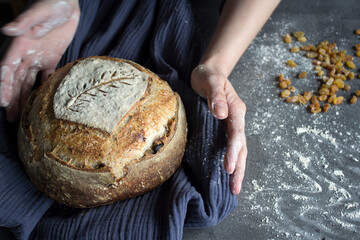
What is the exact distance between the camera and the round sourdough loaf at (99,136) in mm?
885

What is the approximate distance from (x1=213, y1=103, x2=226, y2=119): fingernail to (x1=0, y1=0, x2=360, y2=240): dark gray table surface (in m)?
0.29

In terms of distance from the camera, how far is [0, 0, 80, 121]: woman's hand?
1.00 metres

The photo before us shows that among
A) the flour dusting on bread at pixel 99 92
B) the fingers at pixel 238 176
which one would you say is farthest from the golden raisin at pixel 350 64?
the flour dusting on bread at pixel 99 92

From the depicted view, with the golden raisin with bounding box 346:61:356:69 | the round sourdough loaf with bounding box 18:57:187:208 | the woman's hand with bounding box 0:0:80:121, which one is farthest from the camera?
the golden raisin with bounding box 346:61:356:69

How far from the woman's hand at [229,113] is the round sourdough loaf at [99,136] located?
12cm

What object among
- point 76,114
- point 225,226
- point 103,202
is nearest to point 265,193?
point 225,226

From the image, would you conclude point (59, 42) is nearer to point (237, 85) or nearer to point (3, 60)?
point (3, 60)

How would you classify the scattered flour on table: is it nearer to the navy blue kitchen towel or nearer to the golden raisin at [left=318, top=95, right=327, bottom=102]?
the golden raisin at [left=318, top=95, right=327, bottom=102]

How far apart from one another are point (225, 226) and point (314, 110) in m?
0.55

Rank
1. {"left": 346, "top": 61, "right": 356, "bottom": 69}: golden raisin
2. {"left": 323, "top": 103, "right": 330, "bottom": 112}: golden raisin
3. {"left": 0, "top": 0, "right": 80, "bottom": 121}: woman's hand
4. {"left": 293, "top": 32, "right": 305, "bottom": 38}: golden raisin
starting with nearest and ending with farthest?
{"left": 0, "top": 0, "right": 80, "bottom": 121}: woman's hand < {"left": 323, "top": 103, "right": 330, "bottom": 112}: golden raisin < {"left": 346, "top": 61, "right": 356, "bottom": 69}: golden raisin < {"left": 293, "top": 32, "right": 305, "bottom": 38}: golden raisin

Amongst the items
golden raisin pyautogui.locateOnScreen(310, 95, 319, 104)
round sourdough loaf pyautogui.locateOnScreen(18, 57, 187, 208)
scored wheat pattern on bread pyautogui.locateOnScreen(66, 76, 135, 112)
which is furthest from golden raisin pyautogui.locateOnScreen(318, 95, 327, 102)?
scored wheat pattern on bread pyautogui.locateOnScreen(66, 76, 135, 112)

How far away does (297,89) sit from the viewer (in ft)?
4.46

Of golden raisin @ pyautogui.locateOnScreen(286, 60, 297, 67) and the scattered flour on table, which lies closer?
the scattered flour on table

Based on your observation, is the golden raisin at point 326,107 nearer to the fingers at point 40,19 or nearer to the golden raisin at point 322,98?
the golden raisin at point 322,98
